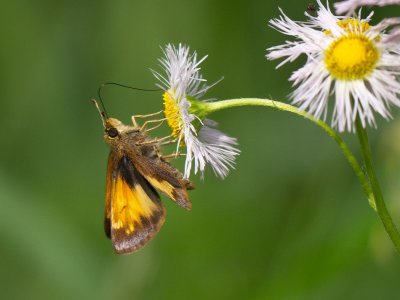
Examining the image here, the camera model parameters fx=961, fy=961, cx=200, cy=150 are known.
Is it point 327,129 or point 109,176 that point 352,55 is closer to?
point 327,129

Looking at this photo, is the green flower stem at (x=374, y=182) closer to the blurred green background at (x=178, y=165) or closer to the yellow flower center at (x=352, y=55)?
the yellow flower center at (x=352, y=55)

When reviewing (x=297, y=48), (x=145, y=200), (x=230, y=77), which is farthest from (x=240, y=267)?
(x=297, y=48)

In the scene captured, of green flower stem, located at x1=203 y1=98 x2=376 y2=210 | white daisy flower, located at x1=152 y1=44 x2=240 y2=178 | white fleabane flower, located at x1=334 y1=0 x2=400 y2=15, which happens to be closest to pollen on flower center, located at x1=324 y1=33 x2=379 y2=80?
green flower stem, located at x1=203 y1=98 x2=376 y2=210

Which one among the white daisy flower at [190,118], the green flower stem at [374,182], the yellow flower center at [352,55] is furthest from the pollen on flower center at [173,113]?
the green flower stem at [374,182]

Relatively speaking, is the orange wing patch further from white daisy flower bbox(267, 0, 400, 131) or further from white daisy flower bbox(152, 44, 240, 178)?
white daisy flower bbox(267, 0, 400, 131)

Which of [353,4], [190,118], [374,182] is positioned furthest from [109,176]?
[353,4]

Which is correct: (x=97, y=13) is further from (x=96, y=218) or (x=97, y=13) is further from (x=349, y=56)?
(x=349, y=56)
